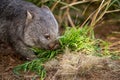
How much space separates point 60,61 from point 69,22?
5.48ft

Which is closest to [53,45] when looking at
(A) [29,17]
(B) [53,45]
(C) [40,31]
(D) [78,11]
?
(B) [53,45]

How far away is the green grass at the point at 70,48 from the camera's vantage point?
17.1 ft

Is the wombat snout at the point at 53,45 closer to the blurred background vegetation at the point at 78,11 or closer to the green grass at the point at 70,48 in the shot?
the green grass at the point at 70,48

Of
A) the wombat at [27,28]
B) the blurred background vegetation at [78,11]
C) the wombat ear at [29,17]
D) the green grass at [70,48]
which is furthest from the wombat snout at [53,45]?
the blurred background vegetation at [78,11]

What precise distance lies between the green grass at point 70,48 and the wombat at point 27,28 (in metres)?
0.14

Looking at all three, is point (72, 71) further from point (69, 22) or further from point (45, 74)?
point (69, 22)

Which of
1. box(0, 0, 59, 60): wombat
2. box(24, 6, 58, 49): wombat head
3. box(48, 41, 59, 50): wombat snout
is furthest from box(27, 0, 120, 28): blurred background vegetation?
box(48, 41, 59, 50): wombat snout

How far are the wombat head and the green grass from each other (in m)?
0.14

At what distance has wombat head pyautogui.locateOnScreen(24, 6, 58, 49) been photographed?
517cm

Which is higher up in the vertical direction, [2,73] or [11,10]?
[11,10]

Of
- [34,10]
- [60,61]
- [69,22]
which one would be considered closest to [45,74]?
[60,61]

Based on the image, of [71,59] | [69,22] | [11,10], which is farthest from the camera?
[69,22]

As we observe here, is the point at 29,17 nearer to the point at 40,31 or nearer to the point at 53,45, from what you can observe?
the point at 40,31

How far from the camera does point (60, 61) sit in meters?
5.28
